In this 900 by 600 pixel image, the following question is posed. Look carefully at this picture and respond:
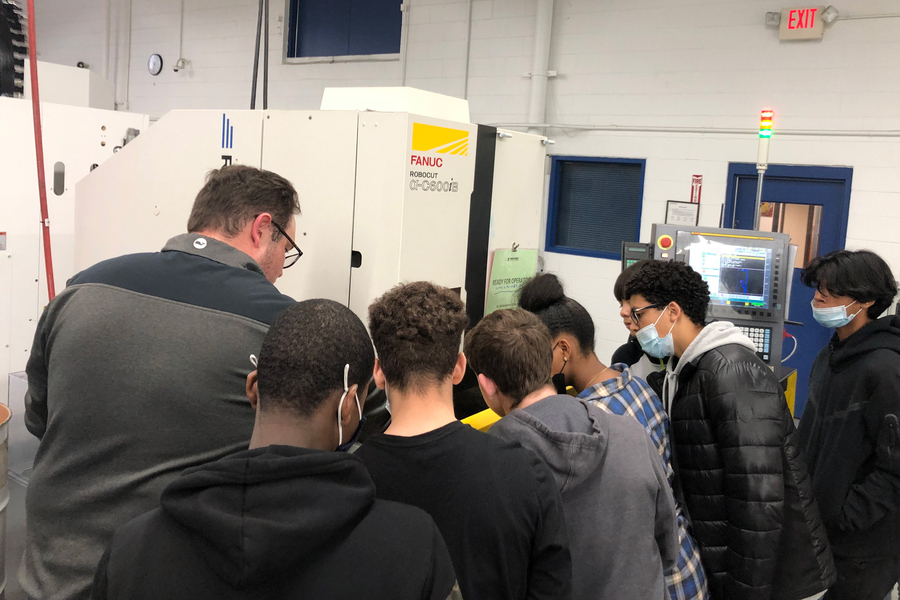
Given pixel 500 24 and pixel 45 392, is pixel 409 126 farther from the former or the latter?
pixel 500 24

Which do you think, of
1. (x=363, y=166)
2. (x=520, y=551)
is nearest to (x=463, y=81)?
(x=363, y=166)

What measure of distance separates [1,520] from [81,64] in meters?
6.94

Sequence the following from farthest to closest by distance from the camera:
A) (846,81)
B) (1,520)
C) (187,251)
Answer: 1. (846,81)
2. (1,520)
3. (187,251)

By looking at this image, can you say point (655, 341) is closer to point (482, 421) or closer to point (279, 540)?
point (482, 421)

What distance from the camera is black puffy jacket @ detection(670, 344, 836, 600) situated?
4.87 feet

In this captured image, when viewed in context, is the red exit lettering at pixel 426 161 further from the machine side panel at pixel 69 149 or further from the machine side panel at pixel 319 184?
the machine side panel at pixel 69 149

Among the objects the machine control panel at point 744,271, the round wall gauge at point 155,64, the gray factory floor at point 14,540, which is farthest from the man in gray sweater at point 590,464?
the round wall gauge at point 155,64

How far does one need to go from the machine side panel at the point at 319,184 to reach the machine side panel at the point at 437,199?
0.17 meters

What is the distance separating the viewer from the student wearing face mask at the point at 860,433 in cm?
183

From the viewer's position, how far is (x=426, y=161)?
70.3 inches

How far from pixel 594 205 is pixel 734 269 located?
7.67 feet

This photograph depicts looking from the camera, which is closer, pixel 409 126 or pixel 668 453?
pixel 668 453

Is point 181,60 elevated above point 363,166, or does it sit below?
above

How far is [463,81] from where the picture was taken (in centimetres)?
518
